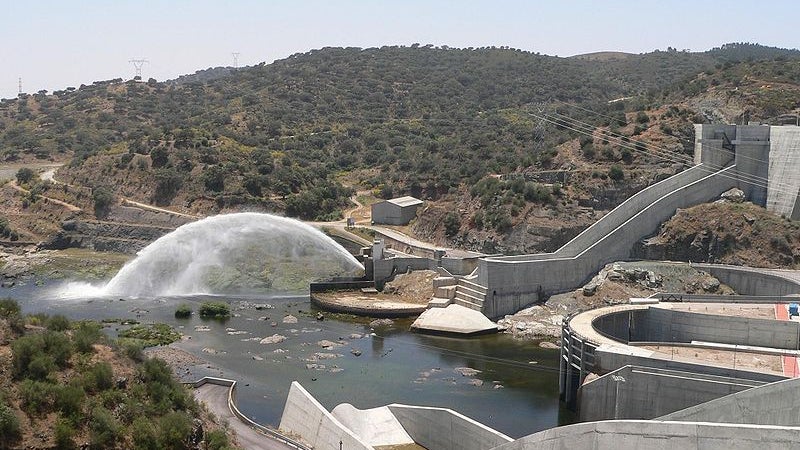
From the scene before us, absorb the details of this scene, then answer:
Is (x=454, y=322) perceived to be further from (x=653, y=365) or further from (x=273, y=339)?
(x=653, y=365)

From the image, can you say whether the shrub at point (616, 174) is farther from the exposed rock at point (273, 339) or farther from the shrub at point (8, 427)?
the shrub at point (8, 427)

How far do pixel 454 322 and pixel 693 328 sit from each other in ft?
53.1

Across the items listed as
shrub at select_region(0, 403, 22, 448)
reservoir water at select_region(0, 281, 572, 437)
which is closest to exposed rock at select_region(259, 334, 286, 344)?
reservoir water at select_region(0, 281, 572, 437)

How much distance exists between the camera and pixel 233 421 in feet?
117

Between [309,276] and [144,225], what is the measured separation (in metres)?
25.2

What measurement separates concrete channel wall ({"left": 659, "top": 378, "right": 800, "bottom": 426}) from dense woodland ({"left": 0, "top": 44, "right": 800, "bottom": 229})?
4228cm

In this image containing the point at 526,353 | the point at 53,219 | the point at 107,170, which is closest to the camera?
the point at 526,353

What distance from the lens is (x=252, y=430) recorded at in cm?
3462

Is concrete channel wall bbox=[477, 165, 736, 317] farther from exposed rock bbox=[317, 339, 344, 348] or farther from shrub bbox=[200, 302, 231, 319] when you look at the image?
shrub bbox=[200, 302, 231, 319]

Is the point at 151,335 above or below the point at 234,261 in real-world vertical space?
below

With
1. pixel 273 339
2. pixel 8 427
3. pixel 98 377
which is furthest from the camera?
pixel 273 339

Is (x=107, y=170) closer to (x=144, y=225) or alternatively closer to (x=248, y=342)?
(x=144, y=225)

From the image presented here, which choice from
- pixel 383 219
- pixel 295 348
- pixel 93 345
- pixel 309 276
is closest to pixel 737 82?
pixel 383 219

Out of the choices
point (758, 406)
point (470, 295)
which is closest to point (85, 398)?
point (758, 406)
